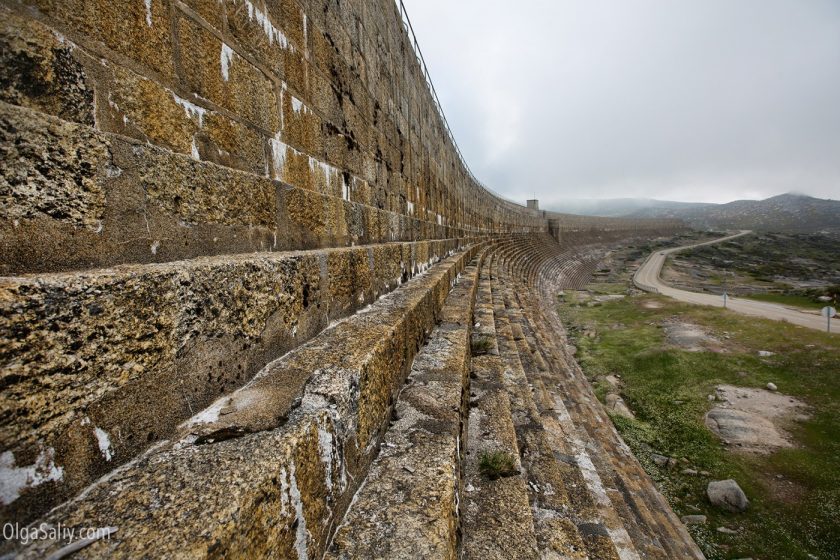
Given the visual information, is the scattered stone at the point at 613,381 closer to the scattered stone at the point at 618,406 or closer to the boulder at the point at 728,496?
the scattered stone at the point at 618,406

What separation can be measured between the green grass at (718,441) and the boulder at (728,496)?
0.42 ft

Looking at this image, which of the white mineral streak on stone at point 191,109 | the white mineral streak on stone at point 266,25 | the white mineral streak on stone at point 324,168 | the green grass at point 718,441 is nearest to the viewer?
the white mineral streak on stone at point 191,109

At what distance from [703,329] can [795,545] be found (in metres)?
12.6

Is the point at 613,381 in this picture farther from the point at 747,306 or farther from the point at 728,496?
the point at 747,306

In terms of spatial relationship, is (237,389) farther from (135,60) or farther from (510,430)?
(510,430)

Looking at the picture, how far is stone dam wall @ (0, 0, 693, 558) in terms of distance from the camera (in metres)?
0.75

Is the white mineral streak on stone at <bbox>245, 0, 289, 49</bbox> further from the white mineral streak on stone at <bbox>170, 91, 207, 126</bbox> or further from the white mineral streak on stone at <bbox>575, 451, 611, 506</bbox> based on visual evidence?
the white mineral streak on stone at <bbox>575, 451, 611, 506</bbox>

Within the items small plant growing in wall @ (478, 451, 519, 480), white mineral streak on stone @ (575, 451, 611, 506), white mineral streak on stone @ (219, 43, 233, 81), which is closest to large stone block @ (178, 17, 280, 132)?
white mineral streak on stone @ (219, 43, 233, 81)

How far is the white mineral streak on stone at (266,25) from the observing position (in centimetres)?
188

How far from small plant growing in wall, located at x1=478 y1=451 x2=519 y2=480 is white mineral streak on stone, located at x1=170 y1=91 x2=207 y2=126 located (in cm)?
215

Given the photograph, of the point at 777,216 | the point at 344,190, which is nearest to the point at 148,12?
the point at 344,190

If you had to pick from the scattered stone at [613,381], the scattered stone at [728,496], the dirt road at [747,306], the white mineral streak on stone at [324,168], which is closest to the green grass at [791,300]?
the dirt road at [747,306]

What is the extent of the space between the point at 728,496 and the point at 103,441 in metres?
9.00

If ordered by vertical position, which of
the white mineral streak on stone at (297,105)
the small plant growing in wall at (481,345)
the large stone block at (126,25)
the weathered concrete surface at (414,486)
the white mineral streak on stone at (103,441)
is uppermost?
the white mineral streak on stone at (297,105)
